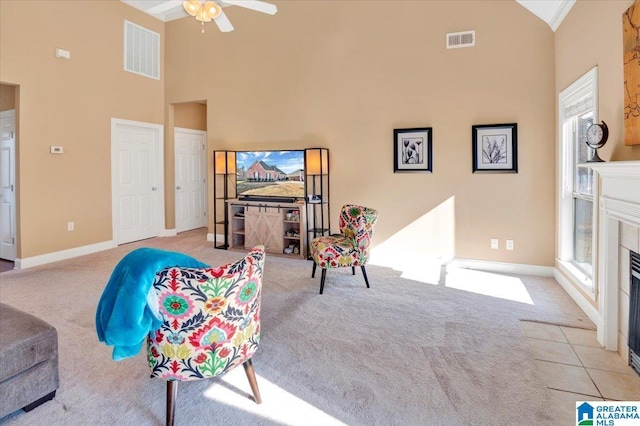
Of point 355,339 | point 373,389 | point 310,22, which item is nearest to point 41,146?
point 310,22

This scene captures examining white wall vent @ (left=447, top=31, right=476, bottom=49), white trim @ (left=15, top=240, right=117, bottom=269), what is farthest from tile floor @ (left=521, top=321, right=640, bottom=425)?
white trim @ (left=15, top=240, right=117, bottom=269)

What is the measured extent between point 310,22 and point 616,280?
4939 mm

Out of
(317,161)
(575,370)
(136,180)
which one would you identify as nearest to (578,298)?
(575,370)

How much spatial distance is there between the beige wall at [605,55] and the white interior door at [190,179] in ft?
21.1

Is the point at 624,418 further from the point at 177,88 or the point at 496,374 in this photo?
the point at 177,88

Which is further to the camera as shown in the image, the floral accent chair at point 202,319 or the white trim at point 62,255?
the white trim at point 62,255

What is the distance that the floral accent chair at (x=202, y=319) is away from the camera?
162 cm

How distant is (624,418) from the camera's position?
6.29 ft

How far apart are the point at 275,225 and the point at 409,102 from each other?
8.55ft

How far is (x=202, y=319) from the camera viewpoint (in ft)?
5.55

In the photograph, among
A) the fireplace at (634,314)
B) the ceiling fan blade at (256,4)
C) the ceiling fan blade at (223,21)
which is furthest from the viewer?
the ceiling fan blade at (223,21)

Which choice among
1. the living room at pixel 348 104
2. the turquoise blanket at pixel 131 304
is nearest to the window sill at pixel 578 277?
the living room at pixel 348 104

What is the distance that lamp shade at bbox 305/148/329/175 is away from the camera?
5.19 meters

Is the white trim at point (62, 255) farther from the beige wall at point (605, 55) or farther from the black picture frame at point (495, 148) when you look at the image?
the beige wall at point (605, 55)
